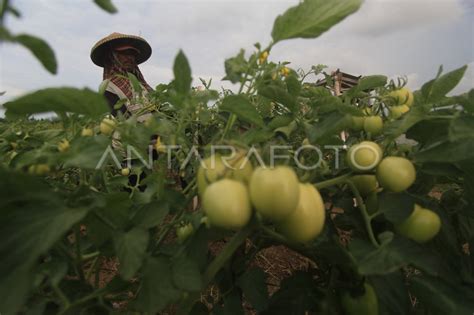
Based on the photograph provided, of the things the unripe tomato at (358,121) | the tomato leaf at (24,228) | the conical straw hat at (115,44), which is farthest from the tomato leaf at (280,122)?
the conical straw hat at (115,44)

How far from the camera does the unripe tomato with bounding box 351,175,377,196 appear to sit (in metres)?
0.61

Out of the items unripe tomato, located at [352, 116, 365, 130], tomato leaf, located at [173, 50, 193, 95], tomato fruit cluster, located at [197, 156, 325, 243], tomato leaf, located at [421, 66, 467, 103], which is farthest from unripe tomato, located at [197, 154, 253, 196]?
tomato leaf, located at [421, 66, 467, 103]

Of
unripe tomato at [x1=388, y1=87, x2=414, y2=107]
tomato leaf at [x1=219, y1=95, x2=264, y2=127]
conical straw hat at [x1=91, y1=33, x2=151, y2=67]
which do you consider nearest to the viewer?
tomato leaf at [x1=219, y1=95, x2=264, y2=127]

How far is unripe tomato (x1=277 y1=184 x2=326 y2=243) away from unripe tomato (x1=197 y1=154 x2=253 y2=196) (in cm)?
7

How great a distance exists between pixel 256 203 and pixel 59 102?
0.88 feet

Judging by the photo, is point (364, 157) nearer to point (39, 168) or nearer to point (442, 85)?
point (442, 85)

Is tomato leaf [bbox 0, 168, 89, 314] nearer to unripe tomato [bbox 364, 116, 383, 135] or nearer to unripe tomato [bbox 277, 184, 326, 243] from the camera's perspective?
unripe tomato [bbox 277, 184, 326, 243]

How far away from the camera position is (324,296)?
68 cm

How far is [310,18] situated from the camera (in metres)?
0.53

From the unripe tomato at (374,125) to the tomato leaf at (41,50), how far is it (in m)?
0.50

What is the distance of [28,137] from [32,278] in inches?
19.4

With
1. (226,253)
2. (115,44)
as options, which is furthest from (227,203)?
(115,44)

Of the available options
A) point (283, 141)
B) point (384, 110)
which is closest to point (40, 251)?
point (283, 141)

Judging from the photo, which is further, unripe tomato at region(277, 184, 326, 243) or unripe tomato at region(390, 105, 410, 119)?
unripe tomato at region(390, 105, 410, 119)
